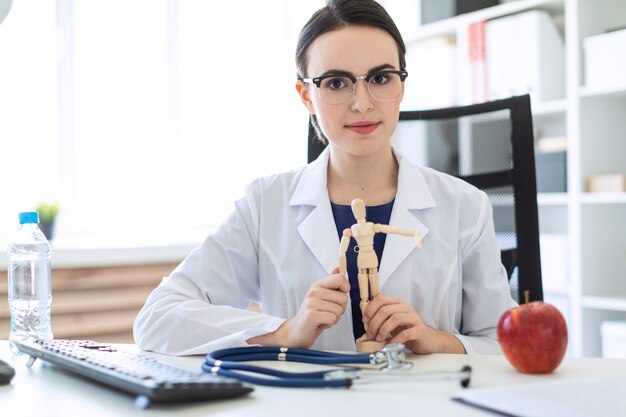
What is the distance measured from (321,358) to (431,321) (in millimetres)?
514

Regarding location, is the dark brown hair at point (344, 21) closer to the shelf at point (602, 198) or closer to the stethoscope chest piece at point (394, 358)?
the stethoscope chest piece at point (394, 358)

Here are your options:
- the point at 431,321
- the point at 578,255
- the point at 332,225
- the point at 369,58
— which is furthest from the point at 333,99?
the point at 578,255

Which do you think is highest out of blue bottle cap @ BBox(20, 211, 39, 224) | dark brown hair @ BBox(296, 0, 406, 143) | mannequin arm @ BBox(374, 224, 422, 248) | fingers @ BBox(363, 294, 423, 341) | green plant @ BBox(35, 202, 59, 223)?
dark brown hair @ BBox(296, 0, 406, 143)

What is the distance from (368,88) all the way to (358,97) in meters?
0.03

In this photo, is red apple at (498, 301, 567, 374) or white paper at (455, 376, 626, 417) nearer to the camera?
white paper at (455, 376, 626, 417)

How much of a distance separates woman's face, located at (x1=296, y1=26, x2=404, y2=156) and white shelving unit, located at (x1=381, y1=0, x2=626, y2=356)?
5.40ft

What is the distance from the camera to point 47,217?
3020 mm

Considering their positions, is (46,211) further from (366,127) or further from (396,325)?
(396,325)

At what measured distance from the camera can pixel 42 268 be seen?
5.97ft

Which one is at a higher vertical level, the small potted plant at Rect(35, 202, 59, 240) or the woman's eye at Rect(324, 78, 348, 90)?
the woman's eye at Rect(324, 78, 348, 90)

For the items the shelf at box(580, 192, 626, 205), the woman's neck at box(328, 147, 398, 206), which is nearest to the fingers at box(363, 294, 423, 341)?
the woman's neck at box(328, 147, 398, 206)

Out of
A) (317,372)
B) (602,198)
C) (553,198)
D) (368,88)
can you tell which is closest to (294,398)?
(317,372)

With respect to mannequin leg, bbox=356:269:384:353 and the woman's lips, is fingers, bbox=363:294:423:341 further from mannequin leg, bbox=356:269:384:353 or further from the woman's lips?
the woman's lips

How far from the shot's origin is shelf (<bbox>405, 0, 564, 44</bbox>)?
3188 mm
